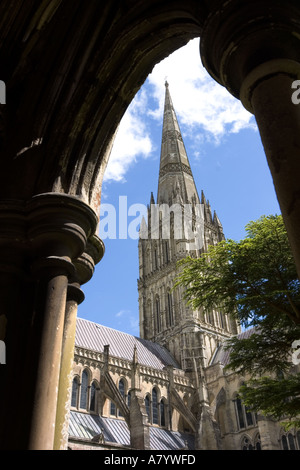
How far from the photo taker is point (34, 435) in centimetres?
272

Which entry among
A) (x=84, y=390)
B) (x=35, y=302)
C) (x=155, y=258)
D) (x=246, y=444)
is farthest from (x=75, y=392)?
(x=35, y=302)

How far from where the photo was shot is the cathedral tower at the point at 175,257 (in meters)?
37.2

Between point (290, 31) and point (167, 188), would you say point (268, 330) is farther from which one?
point (167, 188)

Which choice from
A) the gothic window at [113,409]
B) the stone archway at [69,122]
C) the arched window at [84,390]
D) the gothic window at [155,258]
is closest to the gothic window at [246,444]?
the gothic window at [113,409]

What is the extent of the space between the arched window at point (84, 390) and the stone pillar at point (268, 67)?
25.0 metres

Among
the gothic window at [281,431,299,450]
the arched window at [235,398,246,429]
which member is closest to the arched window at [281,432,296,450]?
the gothic window at [281,431,299,450]

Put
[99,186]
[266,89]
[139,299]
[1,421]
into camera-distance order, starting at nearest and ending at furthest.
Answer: [266,89] → [1,421] → [99,186] → [139,299]

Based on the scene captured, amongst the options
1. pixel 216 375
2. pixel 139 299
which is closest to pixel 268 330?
pixel 216 375

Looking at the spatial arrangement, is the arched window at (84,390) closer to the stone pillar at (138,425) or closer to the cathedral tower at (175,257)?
the stone pillar at (138,425)

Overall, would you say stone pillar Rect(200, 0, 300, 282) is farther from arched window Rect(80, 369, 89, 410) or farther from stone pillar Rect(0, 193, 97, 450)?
arched window Rect(80, 369, 89, 410)

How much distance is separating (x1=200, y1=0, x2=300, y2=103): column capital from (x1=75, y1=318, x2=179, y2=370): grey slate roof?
2620 centimetres

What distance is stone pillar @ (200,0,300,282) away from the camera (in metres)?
2.32

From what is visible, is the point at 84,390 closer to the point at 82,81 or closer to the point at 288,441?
the point at 288,441
